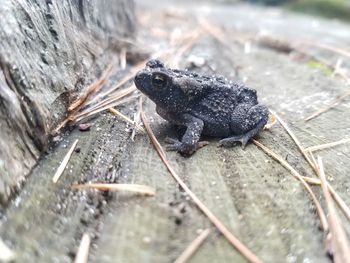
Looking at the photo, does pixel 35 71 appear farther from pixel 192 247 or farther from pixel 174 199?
pixel 192 247

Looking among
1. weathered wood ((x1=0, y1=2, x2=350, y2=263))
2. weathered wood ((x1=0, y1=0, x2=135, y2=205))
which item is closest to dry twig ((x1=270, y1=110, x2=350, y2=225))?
weathered wood ((x1=0, y1=2, x2=350, y2=263))

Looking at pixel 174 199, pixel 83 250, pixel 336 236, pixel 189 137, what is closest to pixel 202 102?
pixel 189 137

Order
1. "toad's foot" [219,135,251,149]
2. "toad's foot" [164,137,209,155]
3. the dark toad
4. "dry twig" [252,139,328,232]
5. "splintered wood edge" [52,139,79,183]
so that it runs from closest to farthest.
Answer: "dry twig" [252,139,328,232] → "splintered wood edge" [52,139,79,183] → "toad's foot" [164,137,209,155] → "toad's foot" [219,135,251,149] → the dark toad

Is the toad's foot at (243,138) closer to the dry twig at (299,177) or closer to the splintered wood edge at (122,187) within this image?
the dry twig at (299,177)

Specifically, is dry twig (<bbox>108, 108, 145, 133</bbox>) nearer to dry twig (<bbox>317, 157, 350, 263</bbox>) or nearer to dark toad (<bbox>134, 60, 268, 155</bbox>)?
dark toad (<bbox>134, 60, 268, 155</bbox>)

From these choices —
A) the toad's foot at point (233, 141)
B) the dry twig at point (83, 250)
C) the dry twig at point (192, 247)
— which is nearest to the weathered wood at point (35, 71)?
the dry twig at point (83, 250)

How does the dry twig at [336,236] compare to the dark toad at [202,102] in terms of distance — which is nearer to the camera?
the dry twig at [336,236]
